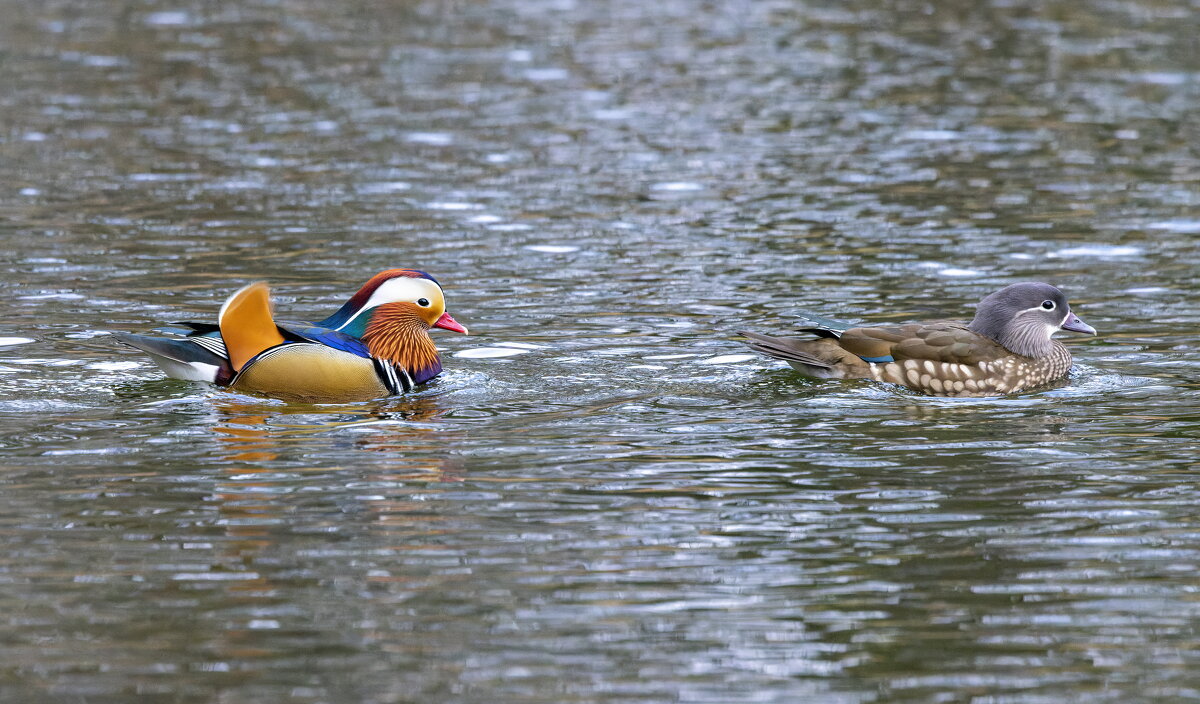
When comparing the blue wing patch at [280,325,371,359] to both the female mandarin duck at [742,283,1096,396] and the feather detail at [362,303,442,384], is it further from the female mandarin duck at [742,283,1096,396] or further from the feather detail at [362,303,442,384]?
the female mandarin duck at [742,283,1096,396]

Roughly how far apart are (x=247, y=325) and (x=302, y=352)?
37 cm

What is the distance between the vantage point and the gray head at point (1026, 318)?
11898mm

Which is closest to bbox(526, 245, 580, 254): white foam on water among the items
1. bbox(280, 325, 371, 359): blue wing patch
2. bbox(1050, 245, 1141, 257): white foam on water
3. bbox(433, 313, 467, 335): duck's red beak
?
bbox(433, 313, 467, 335): duck's red beak

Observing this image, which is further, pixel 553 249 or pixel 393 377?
pixel 553 249

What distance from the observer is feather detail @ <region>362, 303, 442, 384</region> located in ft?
38.8

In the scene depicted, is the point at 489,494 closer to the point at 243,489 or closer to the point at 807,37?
the point at 243,489

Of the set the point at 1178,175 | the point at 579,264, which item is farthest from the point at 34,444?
the point at 1178,175

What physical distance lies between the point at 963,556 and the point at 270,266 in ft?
28.9

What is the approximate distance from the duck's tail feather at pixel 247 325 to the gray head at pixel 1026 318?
15.4 feet

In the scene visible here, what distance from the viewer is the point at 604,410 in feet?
36.2

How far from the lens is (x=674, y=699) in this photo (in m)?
6.66

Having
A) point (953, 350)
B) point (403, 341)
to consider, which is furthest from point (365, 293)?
point (953, 350)

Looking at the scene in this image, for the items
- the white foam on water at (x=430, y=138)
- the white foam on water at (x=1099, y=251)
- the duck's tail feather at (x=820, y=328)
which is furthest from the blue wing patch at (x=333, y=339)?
the white foam on water at (x=430, y=138)

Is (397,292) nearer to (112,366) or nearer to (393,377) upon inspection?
(393,377)
